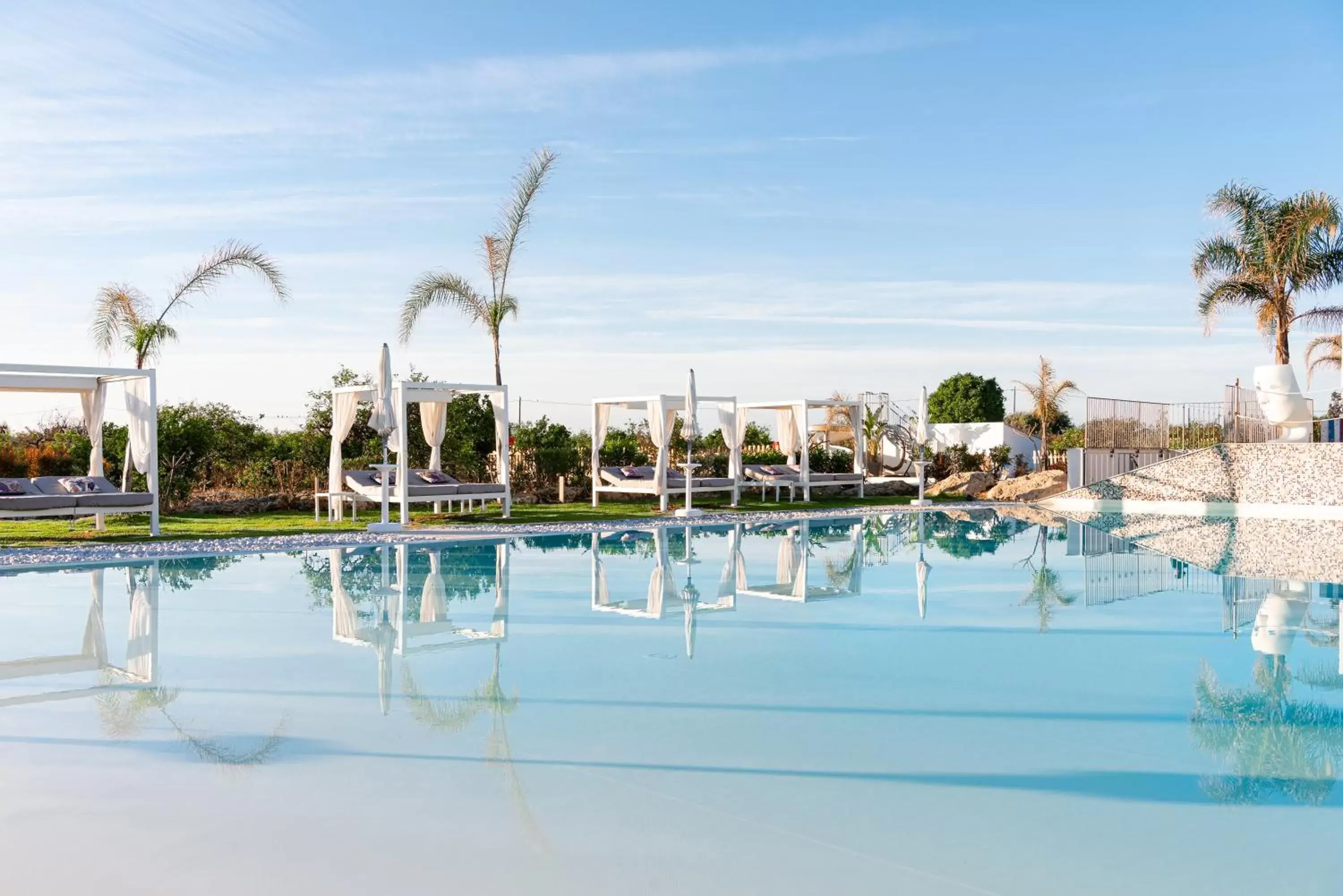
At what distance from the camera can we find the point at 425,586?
9.35 m

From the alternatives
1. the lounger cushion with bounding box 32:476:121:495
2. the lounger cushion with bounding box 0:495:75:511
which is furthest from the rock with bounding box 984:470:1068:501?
the lounger cushion with bounding box 0:495:75:511

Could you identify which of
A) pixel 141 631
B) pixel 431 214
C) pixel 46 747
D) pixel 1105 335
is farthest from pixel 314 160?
pixel 1105 335

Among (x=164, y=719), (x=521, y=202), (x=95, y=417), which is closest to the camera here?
(x=164, y=719)

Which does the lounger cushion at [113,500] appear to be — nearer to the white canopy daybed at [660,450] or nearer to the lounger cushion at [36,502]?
the lounger cushion at [36,502]

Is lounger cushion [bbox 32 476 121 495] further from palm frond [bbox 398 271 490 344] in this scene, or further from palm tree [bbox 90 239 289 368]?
palm frond [bbox 398 271 490 344]

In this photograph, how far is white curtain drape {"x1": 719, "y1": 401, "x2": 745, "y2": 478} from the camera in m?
20.6

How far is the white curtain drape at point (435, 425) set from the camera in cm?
1750

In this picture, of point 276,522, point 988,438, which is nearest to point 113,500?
point 276,522

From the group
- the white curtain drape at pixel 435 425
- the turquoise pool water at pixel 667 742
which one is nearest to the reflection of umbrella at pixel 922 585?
the turquoise pool water at pixel 667 742

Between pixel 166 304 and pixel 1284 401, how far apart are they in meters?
18.9

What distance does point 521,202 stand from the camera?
19234 millimetres

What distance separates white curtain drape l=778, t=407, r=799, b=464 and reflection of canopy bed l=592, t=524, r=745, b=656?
10899 mm

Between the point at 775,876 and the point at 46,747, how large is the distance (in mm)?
3156

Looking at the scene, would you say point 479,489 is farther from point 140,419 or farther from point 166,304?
point 166,304
